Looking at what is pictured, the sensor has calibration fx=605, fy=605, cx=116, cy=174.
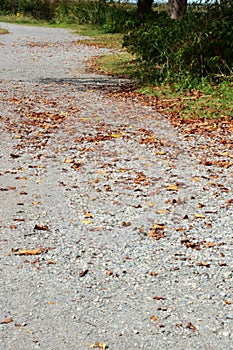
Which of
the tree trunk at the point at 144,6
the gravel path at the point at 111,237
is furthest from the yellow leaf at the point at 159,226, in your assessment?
the tree trunk at the point at 144,6

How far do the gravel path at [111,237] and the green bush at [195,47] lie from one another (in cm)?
306

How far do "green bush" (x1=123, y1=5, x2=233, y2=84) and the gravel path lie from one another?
3.06m

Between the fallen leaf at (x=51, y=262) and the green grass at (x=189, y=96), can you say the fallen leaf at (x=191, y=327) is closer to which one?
the fallen leaf at (x=51, y=262)

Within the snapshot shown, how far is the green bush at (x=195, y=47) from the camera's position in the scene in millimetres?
11469

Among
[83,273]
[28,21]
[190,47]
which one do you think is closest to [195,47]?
[190,47]

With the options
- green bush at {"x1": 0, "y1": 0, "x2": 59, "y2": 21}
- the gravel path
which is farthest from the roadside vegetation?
green bush at {"x1": 0, "y1": 0, "x2": 59, "y2": 21}

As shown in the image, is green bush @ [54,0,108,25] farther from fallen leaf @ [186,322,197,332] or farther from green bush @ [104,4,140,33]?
fallen leaf @ [186,322,197,332]

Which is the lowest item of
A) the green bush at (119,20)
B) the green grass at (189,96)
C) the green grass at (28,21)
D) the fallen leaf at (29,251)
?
the green grass at (28,21)

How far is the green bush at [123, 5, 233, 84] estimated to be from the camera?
11.5m

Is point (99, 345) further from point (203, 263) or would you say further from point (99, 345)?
point (203, 263)

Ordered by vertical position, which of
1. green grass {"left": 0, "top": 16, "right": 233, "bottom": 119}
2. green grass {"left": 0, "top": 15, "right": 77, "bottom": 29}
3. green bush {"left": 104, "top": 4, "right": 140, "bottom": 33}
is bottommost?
green grass {"left": 0, "top": 15, "right": 77, "bottom": 29}

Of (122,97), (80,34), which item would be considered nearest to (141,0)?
(80,34)

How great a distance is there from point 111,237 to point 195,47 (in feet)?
24.9

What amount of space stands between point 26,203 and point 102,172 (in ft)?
3.89
